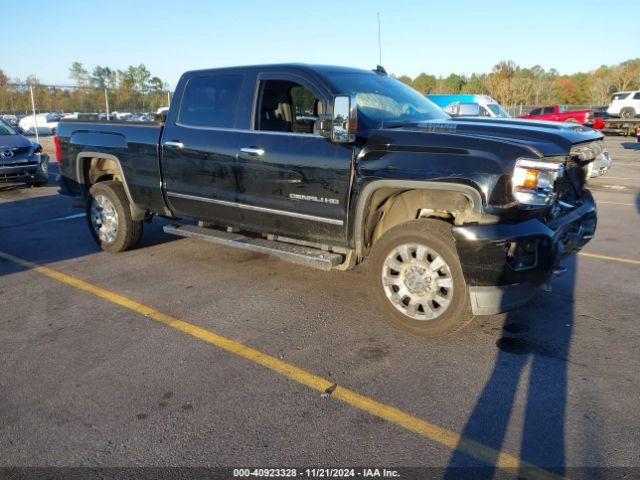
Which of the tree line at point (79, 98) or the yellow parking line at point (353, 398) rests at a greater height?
the tree line at point (79, 98)

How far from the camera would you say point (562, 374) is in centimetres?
365

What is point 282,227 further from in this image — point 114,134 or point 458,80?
point 458,80

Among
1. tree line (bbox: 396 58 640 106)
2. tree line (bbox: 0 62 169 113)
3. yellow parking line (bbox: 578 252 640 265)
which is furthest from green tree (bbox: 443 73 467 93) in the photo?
yellow parking line (bbox: 578 252 640 265)

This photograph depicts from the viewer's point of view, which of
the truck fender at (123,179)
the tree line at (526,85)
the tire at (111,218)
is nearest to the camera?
the truck fender at (123,179)

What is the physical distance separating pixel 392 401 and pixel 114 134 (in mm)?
4653

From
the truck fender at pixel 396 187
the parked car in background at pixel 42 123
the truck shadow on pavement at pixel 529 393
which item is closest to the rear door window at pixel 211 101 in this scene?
the truck fender at pixel 396 187

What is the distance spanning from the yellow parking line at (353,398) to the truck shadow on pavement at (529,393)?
4 centimetres

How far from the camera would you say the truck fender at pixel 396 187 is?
12.7ft

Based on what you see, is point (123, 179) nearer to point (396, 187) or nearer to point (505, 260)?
point (396, 187)

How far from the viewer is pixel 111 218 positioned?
6660 millimetres

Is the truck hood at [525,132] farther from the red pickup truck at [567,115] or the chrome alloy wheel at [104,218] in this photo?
the red pickup truck at [567,115]

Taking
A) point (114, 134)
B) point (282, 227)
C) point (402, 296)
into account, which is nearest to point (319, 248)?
point (282, 227)

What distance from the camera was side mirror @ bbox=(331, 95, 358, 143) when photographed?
4062 mm

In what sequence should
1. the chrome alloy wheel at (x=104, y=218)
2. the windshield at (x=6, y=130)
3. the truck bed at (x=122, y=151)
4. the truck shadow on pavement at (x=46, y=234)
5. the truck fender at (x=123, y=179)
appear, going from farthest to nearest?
the windshield at (x=6, y=130) < the truck shadow on pavement at (x=46, y=234) < the chrome alloy wheel at (x=104, y=218) < the truck fender at (x=123, y=179) < the truck bed at (x=122, y=151)
